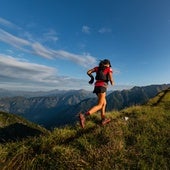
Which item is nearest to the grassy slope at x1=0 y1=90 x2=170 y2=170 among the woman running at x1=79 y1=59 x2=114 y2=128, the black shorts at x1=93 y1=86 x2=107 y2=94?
the woman running at x1=79 y1=59 x2=114 y2=128

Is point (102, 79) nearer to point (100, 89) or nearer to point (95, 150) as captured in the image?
point (100, 89)

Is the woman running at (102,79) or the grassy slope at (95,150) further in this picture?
the woman running at (102,79)

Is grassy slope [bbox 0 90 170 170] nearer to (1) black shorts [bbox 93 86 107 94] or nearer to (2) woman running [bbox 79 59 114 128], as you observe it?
(2) woman running [bbox 79 59 114 128]

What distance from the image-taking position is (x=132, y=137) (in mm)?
8680

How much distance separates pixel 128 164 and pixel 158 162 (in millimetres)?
906

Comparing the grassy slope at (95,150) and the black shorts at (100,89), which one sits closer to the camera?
the grassy slope at (95,150)

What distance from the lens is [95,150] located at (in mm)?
7336

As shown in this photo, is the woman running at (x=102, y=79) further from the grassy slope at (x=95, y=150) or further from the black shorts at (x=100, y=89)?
the grassy slope at (x=95, y=150)

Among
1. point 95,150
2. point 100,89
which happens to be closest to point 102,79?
point 100,89

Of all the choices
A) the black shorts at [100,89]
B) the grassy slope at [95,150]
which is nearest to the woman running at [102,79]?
the black shorts at [100,89]

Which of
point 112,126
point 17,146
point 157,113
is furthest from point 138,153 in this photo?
point 157,113

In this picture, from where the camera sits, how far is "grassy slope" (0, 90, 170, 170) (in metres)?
6.58

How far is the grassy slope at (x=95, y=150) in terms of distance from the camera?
6.58 m

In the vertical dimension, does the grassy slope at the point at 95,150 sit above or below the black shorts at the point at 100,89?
below
